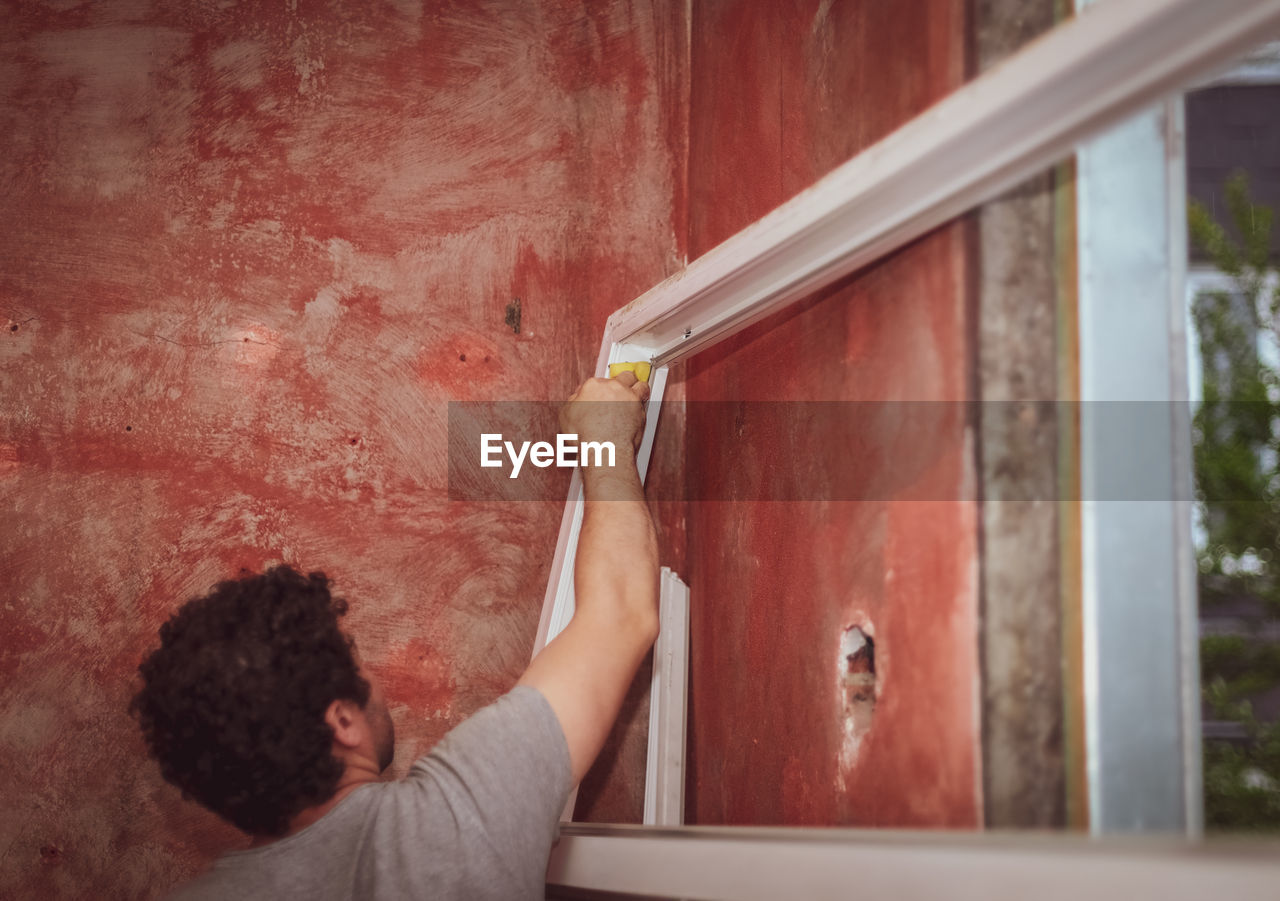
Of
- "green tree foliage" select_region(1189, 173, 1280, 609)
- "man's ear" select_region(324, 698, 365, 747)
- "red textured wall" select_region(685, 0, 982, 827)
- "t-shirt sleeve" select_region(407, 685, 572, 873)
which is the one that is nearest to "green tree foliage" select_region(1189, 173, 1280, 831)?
"green tree foliage" select_region(1189, 173, 1280, 609)

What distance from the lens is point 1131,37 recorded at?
2.21 ft

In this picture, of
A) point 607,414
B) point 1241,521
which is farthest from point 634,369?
point 1241,521

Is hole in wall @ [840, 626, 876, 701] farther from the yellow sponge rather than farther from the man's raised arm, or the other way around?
the yellow sponge

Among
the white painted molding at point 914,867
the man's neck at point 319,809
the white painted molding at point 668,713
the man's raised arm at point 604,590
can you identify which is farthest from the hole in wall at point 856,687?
the man's neck at point 319,809

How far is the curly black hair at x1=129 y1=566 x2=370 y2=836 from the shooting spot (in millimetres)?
1079

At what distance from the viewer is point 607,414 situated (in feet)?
4.58

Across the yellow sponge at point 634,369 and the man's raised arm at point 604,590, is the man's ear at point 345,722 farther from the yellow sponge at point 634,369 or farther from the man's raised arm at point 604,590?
the yellow sponge at point 634,369

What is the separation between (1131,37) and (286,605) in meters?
1.22

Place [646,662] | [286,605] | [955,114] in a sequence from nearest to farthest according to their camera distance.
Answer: [955,114] → [286,605] → [646,662]

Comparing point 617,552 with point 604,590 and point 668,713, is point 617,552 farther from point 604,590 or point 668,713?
point 668,713

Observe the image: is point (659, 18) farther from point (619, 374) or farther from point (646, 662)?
point (646, 662)

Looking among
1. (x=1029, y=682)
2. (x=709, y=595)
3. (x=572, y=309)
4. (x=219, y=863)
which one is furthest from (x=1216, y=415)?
(x=219, y=863)

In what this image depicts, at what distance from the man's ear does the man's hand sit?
22.2 inches

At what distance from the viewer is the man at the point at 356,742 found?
996mm
